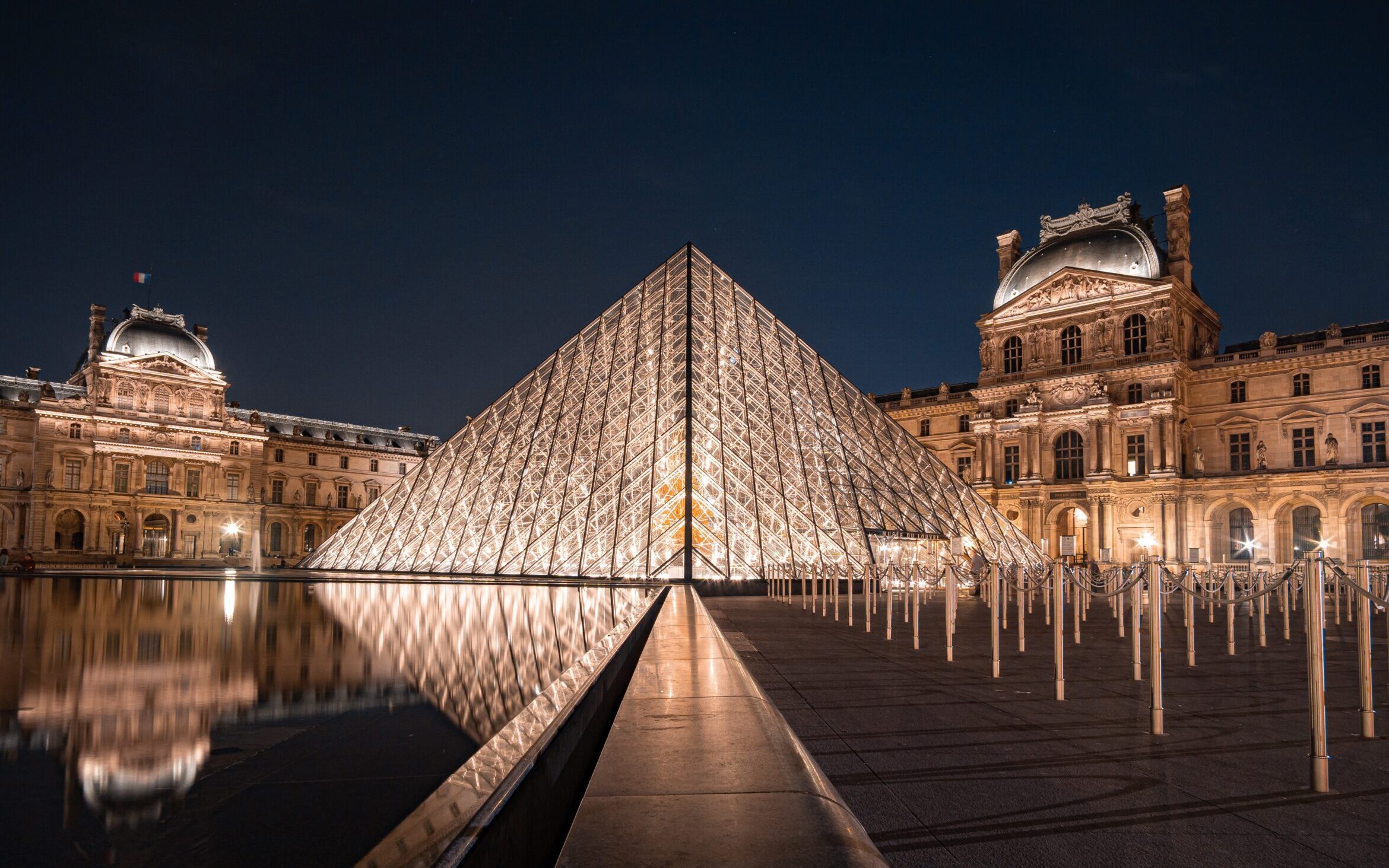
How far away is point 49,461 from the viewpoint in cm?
5150

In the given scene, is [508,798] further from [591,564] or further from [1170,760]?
[591,564]

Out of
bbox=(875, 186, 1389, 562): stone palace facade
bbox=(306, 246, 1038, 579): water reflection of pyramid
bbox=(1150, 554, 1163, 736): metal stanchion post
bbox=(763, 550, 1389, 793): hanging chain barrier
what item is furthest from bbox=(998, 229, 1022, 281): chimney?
bbox=(1150, 554, 1163, 736): metal stanchion post

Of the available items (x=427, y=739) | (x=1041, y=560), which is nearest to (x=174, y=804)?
(x=427, y=739)

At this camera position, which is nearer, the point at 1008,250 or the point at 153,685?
the point at 153,685

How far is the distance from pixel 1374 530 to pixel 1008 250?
2150 cm

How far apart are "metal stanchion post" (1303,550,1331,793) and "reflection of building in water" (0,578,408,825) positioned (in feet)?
15.2

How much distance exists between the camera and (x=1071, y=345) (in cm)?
4306

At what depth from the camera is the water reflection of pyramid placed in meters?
21.7

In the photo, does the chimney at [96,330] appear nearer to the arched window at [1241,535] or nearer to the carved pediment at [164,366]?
the carved pediment at [164,366]

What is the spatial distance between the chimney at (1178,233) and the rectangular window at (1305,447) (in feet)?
27.0

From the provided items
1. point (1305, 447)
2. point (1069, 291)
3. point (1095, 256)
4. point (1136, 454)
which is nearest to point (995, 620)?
point (1136, 454)

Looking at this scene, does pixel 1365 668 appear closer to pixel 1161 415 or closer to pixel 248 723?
pixel 248 723

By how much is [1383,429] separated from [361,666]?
40490mm

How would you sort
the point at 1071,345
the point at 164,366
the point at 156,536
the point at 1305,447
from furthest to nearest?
the point at 156,536 < the point at 164,366 < the point at 1071,345 < the point at 1305,447
